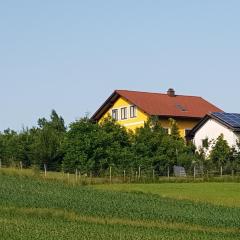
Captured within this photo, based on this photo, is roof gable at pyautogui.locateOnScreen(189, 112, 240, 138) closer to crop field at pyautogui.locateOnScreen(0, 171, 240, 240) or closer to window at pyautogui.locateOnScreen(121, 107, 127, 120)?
window at pyautogui.locateOnScreen(121, 107, 127, 120)

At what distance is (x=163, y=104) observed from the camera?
71.6m

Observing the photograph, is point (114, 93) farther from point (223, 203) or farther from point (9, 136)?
point (223, 203)

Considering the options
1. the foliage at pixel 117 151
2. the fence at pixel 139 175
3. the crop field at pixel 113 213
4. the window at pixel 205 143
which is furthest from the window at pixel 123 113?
the crop field at pixel 113 213

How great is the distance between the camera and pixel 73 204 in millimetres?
30312

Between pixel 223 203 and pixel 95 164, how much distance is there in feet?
76.1

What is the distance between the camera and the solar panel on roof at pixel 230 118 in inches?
2439

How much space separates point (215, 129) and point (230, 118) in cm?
166

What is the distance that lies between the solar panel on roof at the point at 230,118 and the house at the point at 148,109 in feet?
19.6

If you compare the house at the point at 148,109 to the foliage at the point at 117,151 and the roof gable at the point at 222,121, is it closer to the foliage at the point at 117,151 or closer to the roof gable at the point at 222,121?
the roof gable at the point at 222,121

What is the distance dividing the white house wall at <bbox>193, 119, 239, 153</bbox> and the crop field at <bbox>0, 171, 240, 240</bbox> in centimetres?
2029

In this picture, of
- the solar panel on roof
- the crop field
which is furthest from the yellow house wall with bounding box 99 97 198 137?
the crop field

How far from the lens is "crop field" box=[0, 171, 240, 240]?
70.3ft

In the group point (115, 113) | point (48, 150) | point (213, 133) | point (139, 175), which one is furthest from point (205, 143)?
point (48, 150)

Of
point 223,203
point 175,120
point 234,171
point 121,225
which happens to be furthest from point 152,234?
point 175,120
